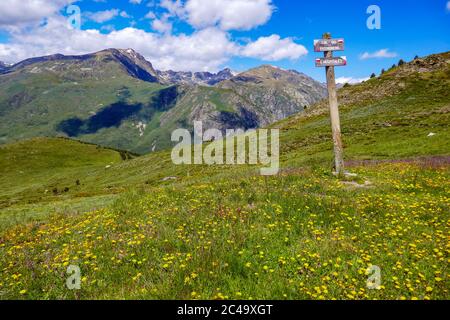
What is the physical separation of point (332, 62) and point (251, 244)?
15411mm

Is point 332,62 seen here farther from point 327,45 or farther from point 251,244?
point 251,244

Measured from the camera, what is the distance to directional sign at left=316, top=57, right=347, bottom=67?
20.5m

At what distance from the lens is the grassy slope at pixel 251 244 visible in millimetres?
7637

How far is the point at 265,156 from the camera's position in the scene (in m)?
57.8

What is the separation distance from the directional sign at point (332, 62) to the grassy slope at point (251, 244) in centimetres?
779

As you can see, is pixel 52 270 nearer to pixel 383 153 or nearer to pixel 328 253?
pixel 328 253

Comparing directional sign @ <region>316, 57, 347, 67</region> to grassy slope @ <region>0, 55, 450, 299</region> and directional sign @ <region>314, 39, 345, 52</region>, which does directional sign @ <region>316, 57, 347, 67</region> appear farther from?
grassy slope @ <region>0, 55, 450, 299</region>

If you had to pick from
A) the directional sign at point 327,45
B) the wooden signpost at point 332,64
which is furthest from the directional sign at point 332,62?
the directional sign at point 327,45

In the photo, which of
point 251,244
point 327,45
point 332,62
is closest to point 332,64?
point 332,62

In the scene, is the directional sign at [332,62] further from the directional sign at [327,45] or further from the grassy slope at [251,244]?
the grassy slope at [251,244]
